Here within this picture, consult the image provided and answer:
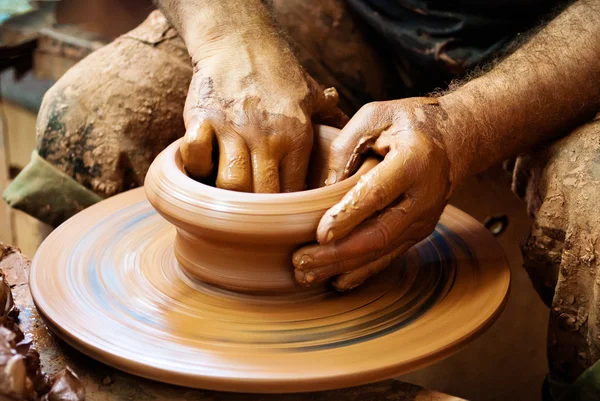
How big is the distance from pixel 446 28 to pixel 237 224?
991mm

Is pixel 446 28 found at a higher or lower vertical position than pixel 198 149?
lower

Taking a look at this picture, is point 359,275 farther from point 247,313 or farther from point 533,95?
point 533,95

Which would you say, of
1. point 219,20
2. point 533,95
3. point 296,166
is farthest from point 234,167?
point 533,95

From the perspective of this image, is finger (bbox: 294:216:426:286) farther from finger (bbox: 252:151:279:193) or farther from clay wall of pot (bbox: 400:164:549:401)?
clay wall of pot (bbox: 400:164:549:401)

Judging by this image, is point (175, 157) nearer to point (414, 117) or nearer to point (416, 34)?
point (414, 117)

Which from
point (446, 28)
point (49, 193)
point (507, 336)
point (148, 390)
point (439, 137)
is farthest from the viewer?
point (507, 336)

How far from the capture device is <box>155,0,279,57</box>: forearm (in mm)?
1739

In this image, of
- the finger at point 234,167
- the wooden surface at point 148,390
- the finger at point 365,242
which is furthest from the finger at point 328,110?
the wooden surface at point 148,390

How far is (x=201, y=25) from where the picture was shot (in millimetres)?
1781

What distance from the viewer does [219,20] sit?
1.77 m

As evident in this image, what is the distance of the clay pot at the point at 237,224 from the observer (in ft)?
4.18

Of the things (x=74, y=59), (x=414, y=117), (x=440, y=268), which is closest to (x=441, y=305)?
(x=440, y=268)

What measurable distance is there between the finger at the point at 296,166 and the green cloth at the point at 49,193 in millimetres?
760

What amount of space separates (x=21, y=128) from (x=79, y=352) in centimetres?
240
